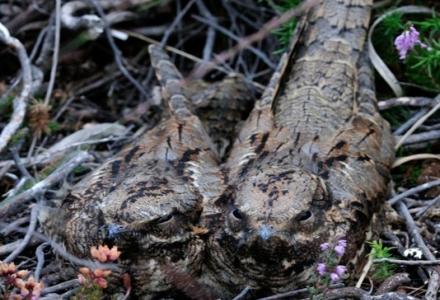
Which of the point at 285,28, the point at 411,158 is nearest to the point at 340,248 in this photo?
the point at 411,158

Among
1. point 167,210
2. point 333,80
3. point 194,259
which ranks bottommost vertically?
point 194,259

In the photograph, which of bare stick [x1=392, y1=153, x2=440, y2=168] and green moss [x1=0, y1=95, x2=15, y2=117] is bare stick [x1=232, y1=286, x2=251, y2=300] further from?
green moss [x1=0, y1=95, x2=15, y2=117]

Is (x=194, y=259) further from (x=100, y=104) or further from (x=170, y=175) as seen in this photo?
(x=100, y=104)

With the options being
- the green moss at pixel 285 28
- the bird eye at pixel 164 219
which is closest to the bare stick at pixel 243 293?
the bird eye at pixel 164 219

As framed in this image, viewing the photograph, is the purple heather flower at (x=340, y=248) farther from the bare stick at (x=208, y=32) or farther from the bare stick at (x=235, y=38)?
the bare stick at (x=208, y=32)

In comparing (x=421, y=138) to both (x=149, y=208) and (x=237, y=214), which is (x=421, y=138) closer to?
(x=237, y=214)

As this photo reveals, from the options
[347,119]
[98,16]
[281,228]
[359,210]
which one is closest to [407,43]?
[347,119]
